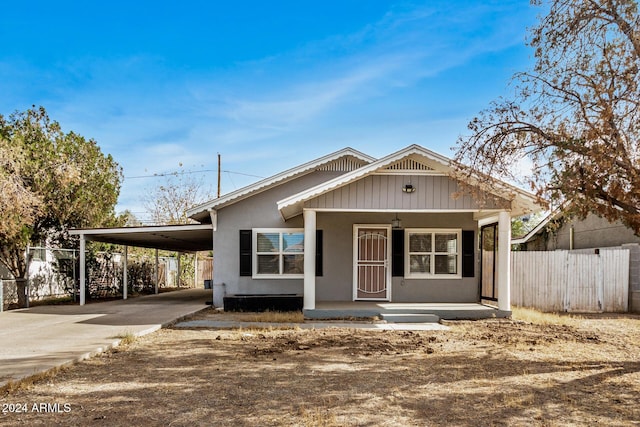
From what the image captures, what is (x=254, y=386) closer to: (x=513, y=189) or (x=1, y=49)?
(x=513, y=189)

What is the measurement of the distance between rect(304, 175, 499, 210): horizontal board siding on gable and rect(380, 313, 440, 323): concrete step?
2.50 m

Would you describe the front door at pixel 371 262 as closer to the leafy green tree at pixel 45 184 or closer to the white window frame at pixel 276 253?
the white window frame at pixel 276 253

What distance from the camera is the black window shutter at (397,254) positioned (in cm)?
1394

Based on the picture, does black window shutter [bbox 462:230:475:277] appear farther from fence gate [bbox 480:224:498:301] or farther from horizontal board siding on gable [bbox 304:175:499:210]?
horizontal board siding on gable [bbox 304:175:499:210]

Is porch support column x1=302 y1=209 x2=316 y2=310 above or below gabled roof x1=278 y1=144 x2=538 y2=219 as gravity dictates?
below

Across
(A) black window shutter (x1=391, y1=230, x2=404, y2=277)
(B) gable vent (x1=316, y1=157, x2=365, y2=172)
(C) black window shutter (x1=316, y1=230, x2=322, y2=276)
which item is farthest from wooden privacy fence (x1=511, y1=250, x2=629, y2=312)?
(C) black window shutter (x1=316, y1=230, x2=322, y2=276)

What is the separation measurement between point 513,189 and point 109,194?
1446 cm

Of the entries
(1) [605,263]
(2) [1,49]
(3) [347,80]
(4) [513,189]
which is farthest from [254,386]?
(2) [1,49]

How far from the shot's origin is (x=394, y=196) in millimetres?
11672

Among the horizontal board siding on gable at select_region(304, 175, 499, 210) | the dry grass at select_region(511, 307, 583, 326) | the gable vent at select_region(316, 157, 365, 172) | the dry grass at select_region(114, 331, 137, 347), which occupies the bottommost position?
the dry grass at select_region(511, 307, 583, 326)

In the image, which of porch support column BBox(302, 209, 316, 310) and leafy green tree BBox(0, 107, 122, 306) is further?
leafy green tree BBox(0, 107, 122, 306)

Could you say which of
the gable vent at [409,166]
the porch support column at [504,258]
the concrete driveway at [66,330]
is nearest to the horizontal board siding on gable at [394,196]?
the gable vent at [409,166]

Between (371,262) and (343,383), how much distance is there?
8.10 meters

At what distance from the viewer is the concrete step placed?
1166cm
